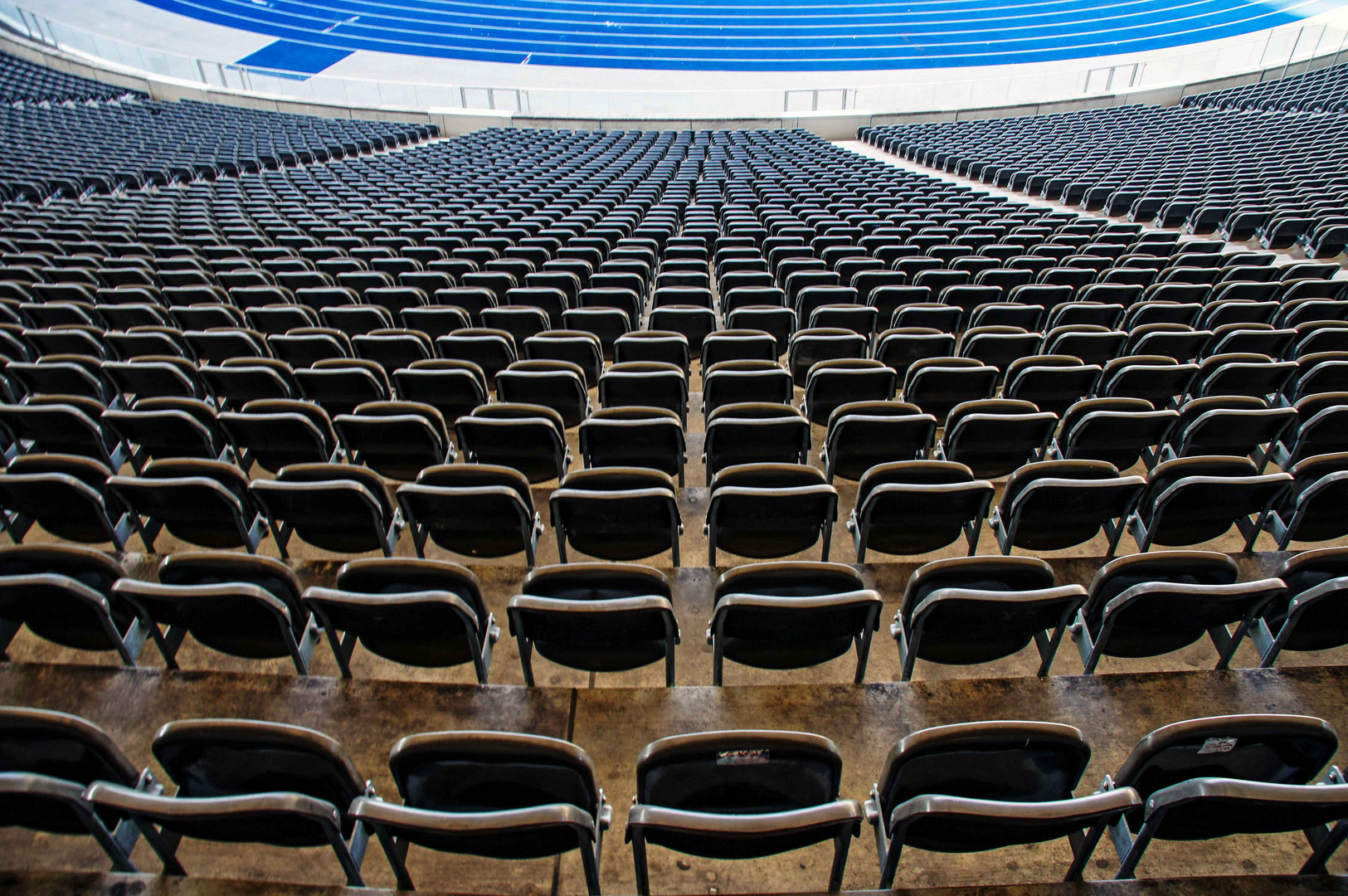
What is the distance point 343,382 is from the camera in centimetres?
404

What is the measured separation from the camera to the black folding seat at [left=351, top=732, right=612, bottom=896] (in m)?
1.47

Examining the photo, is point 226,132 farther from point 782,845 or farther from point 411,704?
point 782,845

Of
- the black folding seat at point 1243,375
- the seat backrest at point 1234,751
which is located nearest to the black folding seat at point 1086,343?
the black folding seat at point 1243,375

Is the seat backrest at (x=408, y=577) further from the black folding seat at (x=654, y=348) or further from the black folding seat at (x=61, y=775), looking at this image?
the black folding seat at (x=654, y=348)

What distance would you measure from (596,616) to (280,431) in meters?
2.43

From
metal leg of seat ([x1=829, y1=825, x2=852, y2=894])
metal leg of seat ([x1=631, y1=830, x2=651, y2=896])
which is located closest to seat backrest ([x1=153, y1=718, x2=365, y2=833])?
metal leg of seat ([x1=631, y1=830, x2=651, y2=896])

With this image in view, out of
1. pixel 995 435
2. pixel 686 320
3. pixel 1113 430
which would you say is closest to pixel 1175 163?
pixel 686 320

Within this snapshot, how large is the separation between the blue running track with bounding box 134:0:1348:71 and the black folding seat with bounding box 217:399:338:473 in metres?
32.6

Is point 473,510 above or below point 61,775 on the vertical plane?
above

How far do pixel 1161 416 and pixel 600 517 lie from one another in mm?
2975

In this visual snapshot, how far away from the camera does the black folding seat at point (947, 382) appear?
3.91 meters

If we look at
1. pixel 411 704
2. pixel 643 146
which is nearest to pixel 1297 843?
pixel 411 704

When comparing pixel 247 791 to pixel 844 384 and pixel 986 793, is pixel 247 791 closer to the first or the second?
pixel 986 793

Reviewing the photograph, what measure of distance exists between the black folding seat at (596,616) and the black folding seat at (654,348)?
100.0 inches
